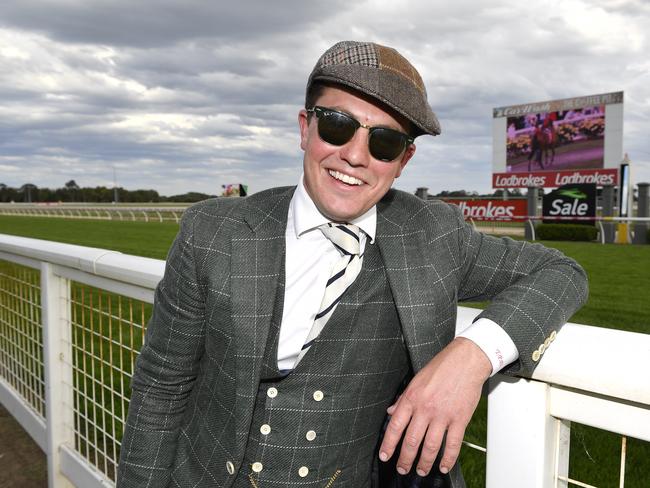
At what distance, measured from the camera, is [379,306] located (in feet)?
4.87

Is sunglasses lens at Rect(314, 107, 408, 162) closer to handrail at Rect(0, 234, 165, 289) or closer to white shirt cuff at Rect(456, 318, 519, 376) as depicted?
white shirt cuff at Rect(456, 318, 519, 376)

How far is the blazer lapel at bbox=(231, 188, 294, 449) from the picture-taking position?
1389 millimetres

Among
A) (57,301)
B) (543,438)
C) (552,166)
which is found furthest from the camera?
(552,166)

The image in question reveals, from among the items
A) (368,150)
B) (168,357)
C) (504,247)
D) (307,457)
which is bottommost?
(307,457)

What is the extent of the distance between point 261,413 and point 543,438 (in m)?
0.65

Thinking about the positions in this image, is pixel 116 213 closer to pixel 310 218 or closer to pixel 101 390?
pixel 101 390

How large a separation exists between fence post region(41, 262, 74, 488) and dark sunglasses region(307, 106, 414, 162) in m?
2.03

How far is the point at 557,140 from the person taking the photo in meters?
27.2

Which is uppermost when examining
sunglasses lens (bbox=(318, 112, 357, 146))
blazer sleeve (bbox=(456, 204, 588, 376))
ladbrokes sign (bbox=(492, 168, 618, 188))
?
ladbrokes sign (bbox=(492, 168, 618, 188))

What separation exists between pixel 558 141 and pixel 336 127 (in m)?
28.2

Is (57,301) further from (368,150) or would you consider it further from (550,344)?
(550,344)

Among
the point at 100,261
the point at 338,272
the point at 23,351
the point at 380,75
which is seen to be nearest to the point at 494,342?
the point at 338,272

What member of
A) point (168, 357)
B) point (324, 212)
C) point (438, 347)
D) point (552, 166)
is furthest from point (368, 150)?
point (552, 166)

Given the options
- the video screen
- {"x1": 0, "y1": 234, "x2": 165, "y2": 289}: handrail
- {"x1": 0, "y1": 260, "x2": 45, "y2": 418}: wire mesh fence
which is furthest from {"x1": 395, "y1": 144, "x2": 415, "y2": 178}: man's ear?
the video screen
